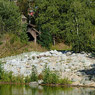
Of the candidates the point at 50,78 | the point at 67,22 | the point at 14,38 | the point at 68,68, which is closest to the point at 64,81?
the point at 50,78

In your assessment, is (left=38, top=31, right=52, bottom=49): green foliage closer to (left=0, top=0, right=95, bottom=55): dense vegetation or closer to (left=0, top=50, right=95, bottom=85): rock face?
(left=0, top=0, right=95, bottom=55): dense vegetation

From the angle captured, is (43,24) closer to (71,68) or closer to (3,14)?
(3,14)

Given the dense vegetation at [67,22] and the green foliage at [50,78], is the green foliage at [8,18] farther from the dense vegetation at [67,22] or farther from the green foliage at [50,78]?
the green foliage at [50,78]

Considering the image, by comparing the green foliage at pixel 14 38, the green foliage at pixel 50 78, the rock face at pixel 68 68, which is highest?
the green foliage at pixel 14 38

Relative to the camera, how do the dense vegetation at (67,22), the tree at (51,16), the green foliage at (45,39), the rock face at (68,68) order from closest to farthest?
the rock face at (68,68) < the dense vegetation at (67,22) < the green foliage at (45,39) < the tree at (51,16)

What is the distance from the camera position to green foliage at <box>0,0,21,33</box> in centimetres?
4197

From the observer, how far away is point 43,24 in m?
47.8

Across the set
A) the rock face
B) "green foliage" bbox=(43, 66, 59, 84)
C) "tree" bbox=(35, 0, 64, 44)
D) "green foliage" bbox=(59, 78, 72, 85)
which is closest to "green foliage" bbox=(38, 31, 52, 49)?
"tree" bbox=(35, 0, 64, 44)

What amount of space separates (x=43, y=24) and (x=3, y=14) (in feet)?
27.7

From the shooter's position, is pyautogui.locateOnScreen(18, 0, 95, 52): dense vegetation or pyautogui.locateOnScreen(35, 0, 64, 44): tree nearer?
pyautogui.locateOnScreen(18, 0, 95, 52): dense vegetation

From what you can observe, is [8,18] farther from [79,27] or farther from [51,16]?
[79,27]

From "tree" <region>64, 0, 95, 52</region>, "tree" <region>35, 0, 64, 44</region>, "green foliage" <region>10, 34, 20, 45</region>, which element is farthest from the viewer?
"tree" <region>35, 0, 64, 44</region>

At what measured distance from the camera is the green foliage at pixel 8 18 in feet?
138

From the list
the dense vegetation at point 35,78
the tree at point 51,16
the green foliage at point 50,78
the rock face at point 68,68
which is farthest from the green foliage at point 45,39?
the green foliage at point 50,78
